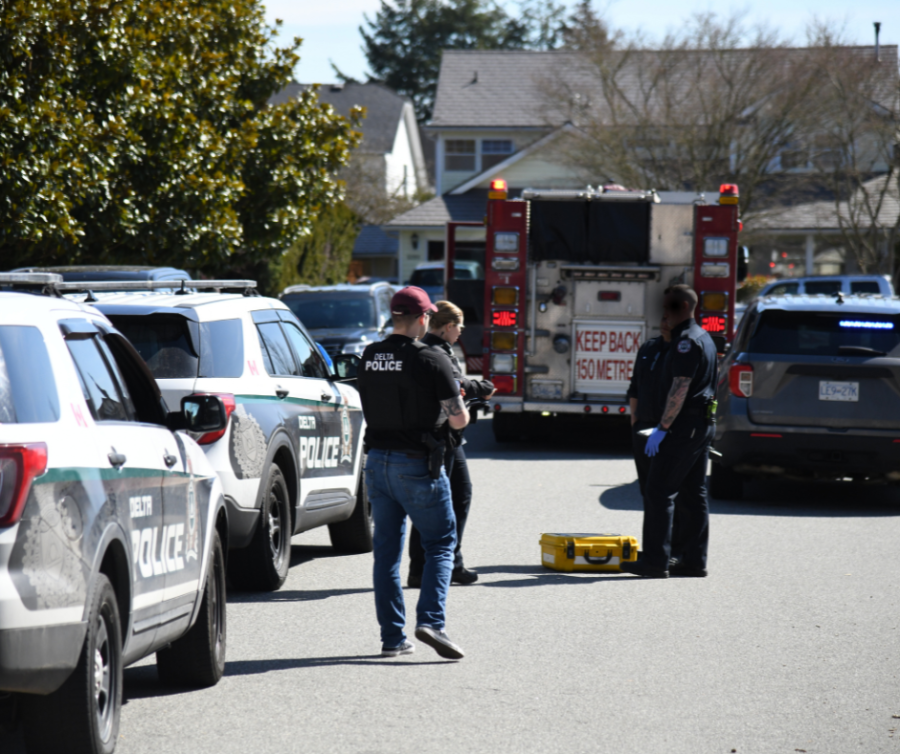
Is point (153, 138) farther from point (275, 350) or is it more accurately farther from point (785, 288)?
point (785, 288)

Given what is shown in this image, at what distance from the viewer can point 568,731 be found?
5395 mm

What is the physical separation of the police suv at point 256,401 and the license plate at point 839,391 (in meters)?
4.48

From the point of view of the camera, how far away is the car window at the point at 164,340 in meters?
7.67

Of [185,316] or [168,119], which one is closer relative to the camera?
[185,316]

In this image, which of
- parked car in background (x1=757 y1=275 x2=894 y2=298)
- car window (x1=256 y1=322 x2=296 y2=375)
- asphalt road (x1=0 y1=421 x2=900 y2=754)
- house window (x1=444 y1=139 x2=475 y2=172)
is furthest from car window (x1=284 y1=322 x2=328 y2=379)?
house window (x1=444 y1=139 x2=475 y2=172)

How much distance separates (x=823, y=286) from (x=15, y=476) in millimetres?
27530

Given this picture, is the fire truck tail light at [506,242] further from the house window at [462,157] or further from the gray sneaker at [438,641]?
the house window at [462,157]

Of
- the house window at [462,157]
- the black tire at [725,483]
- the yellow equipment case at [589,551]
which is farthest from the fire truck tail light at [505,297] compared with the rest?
the house window at [462,157]

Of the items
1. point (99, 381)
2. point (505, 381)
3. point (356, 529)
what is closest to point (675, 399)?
point (356, 529)

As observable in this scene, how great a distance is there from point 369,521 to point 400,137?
2588 inches

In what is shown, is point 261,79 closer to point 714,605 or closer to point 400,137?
point 714,605

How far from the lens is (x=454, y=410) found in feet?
21.4

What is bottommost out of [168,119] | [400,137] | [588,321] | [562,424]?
[562,424]

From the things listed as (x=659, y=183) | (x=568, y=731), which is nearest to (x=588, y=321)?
(x=568, y=731)
